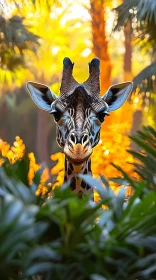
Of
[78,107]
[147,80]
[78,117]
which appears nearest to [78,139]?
[78,117]

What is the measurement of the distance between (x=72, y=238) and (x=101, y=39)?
12135mm

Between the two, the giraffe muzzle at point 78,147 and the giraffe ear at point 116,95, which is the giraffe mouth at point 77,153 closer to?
the giraffe muzzle at point 78,147

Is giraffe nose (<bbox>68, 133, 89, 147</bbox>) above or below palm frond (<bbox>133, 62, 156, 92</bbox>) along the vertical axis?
below

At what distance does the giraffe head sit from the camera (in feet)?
15.0

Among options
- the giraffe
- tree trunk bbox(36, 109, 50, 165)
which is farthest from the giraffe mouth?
tree trunk bbox(36, 109, 50, 165)

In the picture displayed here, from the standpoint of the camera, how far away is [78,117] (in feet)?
15.7

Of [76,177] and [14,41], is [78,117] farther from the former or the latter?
[14,41]

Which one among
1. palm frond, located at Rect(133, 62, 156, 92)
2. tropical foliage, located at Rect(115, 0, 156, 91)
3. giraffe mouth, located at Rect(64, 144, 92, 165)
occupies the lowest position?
giraffe mouth, located at Rect(64, 144, 92, 165)

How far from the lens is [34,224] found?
2.38m

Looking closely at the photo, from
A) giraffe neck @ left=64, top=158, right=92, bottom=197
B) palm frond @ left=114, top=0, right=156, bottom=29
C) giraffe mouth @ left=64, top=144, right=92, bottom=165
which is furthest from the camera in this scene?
palm frond @ left=114, top=0, right=156, bottom=29

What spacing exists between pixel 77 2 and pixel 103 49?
7.58 feet

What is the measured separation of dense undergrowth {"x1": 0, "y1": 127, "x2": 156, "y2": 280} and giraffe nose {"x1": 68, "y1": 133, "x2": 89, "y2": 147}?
6.06ft

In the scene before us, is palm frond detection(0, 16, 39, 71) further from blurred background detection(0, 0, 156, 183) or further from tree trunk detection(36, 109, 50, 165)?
tree trunk detection(36, 109, 50, 165)

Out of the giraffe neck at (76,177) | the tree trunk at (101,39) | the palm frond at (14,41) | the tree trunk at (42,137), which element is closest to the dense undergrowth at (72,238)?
the giraffe neck at (76,177)
